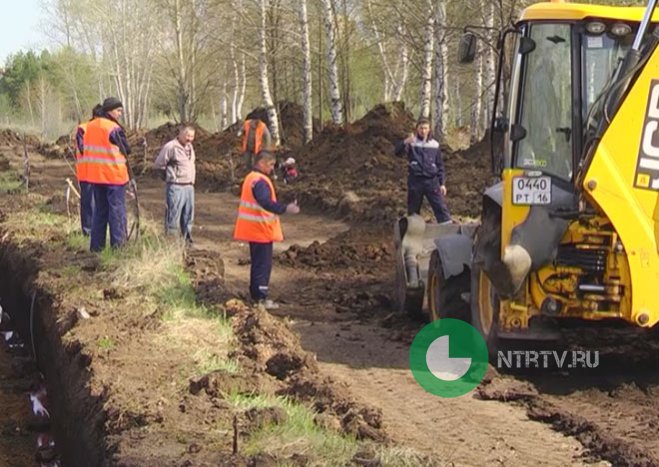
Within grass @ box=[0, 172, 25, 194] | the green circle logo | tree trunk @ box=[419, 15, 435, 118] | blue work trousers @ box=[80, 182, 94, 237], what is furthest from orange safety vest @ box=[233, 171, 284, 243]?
tree trunk @ box=[419, 15, 435, 118]

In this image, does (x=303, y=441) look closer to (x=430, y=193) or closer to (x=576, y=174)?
(x=576, y=174)

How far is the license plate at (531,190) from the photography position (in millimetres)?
6598

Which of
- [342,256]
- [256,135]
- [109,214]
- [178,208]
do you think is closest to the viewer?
Answer: [109,214]

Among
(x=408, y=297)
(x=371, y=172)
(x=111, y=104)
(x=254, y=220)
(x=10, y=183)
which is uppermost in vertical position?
(x=111, y=104)

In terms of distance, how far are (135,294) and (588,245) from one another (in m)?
4.56

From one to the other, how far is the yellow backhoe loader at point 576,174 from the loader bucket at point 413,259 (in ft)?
5.82

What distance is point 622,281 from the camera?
248 inches

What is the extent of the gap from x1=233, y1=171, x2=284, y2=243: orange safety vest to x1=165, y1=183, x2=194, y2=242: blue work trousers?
9.90 ft

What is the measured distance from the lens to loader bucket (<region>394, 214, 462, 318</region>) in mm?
9102

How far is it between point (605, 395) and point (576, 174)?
1631 mm

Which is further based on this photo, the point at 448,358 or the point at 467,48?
the point at 448,358

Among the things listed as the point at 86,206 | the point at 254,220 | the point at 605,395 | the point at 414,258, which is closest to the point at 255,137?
the point at 86,206

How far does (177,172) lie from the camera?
472 inches

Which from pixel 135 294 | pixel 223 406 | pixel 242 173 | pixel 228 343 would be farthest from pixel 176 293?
pixel 242 173
